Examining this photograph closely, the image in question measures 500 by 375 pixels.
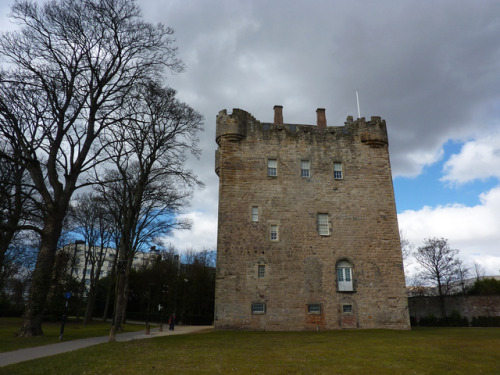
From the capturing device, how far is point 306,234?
24.9m

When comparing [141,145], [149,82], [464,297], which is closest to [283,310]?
[141,145]

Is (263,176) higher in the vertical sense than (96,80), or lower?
lower

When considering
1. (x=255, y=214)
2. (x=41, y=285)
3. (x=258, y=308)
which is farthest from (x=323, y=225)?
(x=41, y=285)

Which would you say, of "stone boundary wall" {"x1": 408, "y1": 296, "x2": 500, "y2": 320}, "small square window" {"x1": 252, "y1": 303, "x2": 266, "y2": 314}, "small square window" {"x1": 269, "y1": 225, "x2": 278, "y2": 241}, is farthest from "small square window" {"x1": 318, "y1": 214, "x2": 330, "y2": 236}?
"stone boundary wall" {"x1": 408, "y1": 296, "x2": 500, "y2": 320}

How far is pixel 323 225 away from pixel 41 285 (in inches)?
717

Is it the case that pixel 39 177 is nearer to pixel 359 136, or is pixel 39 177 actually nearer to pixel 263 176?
pixel 263 176

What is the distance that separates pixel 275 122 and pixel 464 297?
24.7 m

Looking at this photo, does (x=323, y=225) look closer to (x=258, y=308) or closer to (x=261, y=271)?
(x=261, y=271)

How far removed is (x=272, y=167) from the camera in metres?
26.4

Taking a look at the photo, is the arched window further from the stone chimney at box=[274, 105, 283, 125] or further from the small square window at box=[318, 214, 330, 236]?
the stone chimney at box=[274, 105, 283, 125]

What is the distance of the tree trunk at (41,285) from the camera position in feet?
55.6

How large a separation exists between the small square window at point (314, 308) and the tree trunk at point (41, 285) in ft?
52.4

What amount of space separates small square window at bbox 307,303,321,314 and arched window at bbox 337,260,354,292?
78.2 inches

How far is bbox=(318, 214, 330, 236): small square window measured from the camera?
993 inches
